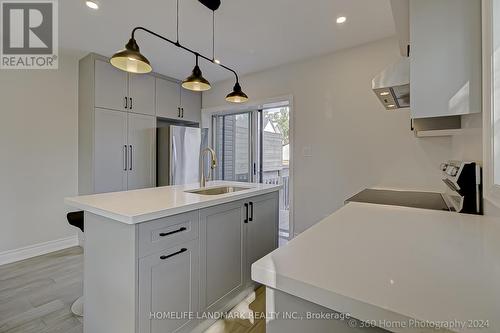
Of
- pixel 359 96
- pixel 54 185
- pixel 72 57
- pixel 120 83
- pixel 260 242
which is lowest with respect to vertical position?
pixel 260 242

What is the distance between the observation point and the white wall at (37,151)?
9.19 feet

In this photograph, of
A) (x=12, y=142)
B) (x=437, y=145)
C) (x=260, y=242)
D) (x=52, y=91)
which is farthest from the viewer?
(x=52, y=91)

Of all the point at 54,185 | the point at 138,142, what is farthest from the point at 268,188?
the point at 54,185

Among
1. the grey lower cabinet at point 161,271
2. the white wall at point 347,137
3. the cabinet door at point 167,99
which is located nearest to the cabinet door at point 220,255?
the grey lower cabinet at point 161,271

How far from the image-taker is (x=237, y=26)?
244cm

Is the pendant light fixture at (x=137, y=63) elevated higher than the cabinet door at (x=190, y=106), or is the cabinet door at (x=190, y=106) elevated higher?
the cabinet door at (x=190, y=106)

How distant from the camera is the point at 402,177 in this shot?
261 centimetres

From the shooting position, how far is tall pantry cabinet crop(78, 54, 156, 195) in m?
3.08

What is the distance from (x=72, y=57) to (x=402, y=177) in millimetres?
4433

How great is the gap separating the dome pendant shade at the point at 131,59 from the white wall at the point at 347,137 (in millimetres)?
2174

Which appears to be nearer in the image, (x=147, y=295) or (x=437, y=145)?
(x=147, y=295)

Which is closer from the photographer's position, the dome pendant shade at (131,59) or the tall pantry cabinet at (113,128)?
the dome pendant shade at (131,59)

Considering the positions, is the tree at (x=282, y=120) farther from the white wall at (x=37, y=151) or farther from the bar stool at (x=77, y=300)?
the bar stool at (x=77, y=300)

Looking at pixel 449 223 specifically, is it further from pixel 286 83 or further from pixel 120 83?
pixel 120 83
